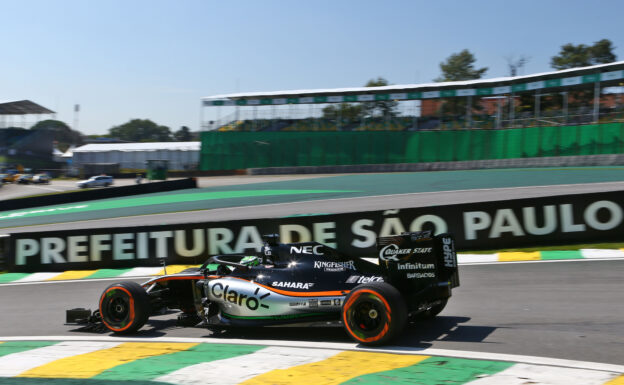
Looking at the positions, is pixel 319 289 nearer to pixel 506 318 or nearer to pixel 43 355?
pixel 506 318

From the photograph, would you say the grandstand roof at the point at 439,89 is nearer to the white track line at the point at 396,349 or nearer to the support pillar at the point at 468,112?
the support pillar at the point at 468,112

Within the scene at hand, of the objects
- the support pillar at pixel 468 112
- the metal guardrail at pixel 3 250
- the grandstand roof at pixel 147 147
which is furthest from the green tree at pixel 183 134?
the metal guardrail at pixel 3 250

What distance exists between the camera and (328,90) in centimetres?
5412

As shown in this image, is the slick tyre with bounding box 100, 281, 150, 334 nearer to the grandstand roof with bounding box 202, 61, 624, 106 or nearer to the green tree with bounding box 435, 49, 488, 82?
the grandstand roof with bounding box 202, 61, 624, 106

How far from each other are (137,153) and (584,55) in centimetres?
5662

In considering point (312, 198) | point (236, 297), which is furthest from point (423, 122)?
point (236, 297)

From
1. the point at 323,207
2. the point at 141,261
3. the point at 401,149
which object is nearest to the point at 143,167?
the point at 401,149

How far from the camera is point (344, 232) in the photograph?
1277cm

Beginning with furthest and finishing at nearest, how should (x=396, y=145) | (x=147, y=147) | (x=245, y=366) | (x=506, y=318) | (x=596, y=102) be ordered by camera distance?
(x=147, y=147), (x=396, y=145), (x=596, y=102), (x=506, y=318), (x=245, y=366)

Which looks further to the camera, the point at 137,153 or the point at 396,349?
the point at 137,153

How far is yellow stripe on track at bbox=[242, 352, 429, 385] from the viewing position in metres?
5.54

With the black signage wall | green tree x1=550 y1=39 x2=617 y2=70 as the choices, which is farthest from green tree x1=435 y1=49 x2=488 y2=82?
the black signage wall

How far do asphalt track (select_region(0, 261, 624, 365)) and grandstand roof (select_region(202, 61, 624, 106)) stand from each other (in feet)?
112

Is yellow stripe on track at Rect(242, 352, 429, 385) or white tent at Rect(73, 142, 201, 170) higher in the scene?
white tent at Rect(73, 142, 201, 170)
